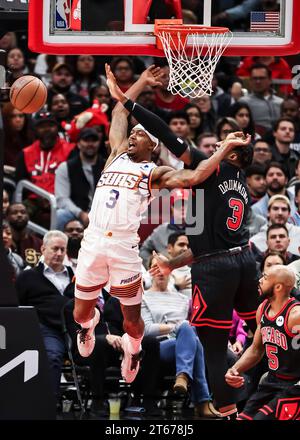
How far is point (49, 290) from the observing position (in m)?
11.1

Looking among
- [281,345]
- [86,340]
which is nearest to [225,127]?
[86,340]

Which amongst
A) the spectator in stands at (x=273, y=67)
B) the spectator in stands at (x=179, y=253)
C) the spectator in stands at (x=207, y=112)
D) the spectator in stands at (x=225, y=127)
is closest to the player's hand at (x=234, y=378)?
the spectator in stands at (x=179, y=253)

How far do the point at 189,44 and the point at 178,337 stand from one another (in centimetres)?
279

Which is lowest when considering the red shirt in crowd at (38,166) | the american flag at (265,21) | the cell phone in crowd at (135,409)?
the cell phone in crowd at (135,409)

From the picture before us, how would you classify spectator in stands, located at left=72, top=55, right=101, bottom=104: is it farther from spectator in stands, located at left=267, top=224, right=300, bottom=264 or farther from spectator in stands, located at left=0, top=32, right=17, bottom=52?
spectator in stands, located at left=267, top=224, right=300, bottom=264

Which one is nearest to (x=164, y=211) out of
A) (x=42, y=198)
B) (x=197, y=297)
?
(x=42, y=198)

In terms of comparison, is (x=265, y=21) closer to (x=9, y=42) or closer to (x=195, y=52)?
(x=195, y=52)

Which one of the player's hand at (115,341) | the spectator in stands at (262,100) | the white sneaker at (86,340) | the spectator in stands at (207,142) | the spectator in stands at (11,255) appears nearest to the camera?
the white sneaker at (86,340)

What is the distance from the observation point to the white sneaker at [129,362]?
9.88 meters

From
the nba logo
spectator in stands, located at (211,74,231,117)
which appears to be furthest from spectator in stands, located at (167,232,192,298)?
spectator in stands, located at (211,74,231,117)

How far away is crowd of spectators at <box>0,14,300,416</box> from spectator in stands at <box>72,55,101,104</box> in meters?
0.02

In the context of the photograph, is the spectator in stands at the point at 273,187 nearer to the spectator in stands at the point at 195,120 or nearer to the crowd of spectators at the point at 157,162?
the crowd of spectators at the point at 157,162

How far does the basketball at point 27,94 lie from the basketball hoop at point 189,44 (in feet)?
3.23

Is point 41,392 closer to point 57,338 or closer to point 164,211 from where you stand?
point 57,338
